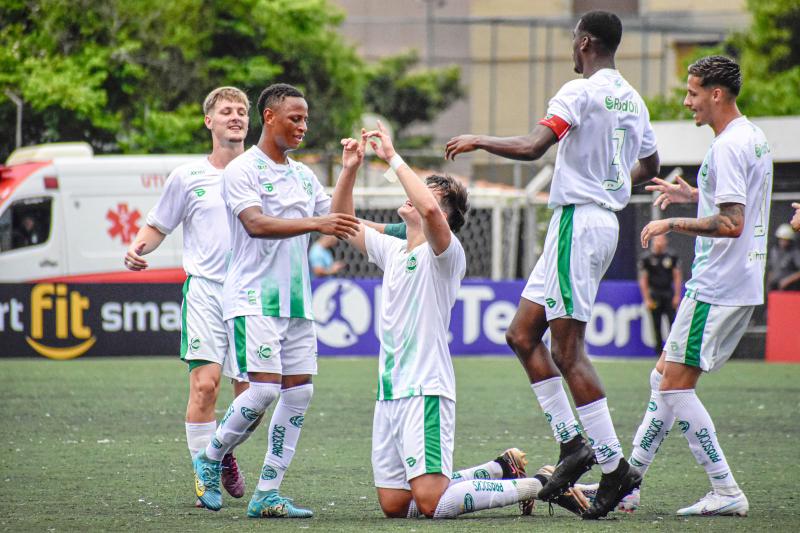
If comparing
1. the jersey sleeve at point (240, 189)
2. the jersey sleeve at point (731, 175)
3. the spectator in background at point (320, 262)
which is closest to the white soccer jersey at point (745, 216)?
the jersey sleeve at point (731, 175)

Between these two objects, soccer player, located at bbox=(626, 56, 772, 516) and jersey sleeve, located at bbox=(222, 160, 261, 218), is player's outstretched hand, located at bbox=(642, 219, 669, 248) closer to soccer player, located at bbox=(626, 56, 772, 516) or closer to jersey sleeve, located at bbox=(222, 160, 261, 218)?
soccer player, located at bbox=(626, 56, 772, 516)

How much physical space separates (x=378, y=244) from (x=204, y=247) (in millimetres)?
1466

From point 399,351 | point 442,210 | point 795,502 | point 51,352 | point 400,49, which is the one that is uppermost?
point 400,49

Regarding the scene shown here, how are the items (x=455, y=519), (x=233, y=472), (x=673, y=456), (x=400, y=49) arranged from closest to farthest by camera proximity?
(x=455, y=519)
(x=233, y=472)
(x=673, y=456)
(x=400, y=49)

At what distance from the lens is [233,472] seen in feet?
24.4

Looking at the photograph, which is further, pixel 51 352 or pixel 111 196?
pixel 111 196

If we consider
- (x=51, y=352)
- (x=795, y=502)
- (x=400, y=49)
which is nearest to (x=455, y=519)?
(x=795, y=502)

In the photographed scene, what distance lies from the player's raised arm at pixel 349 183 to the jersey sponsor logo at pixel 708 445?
2.05 metres

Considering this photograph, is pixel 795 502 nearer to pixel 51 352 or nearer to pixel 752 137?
pixel 752 137

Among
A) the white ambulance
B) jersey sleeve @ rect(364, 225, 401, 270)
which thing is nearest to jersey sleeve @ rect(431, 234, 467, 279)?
jersey sleeve @ rect(364, 225, 401, 270)

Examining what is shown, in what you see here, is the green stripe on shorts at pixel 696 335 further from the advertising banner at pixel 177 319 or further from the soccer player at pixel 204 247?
the advertising banner at pixel 177 319

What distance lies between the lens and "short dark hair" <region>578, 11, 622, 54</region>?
6652 mm

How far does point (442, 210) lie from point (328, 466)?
281 centimetres

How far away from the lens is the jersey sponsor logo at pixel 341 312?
64.5ft
